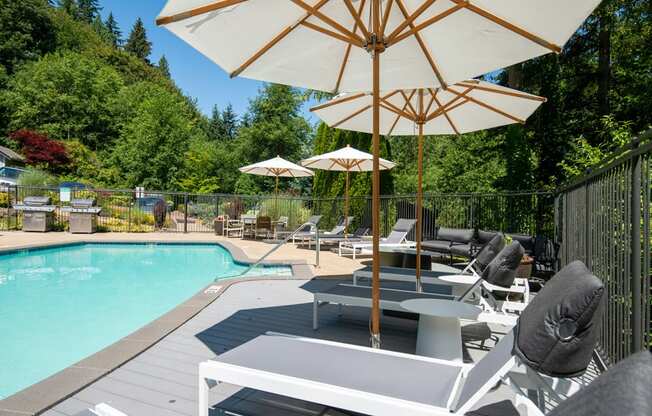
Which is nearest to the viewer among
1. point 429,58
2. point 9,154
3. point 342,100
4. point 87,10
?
point 429,58

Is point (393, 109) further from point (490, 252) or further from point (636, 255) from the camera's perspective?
point (636, 255)

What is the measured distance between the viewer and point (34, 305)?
588cm

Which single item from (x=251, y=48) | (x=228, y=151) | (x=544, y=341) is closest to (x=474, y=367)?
(x=544, y=341)

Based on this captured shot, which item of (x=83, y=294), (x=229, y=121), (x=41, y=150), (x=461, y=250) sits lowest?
(x=83, y=294)

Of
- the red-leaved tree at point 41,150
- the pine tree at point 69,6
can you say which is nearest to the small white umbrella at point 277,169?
the red-leaved tree at point 41,150

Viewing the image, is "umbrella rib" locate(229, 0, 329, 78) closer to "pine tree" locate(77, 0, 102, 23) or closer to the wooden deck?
the wooden deck

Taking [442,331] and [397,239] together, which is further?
[397,239]

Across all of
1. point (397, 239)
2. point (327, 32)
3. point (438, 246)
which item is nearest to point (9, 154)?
point (397, 239)

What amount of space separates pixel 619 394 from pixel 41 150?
31.4m

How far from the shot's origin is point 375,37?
2631 mm

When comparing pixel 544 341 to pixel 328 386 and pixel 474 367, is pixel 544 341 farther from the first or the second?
pixel 328 386

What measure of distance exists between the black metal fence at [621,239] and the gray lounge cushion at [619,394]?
158cm

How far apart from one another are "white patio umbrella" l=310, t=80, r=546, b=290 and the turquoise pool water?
377cm

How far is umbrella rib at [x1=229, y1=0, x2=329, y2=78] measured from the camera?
2828 mm
